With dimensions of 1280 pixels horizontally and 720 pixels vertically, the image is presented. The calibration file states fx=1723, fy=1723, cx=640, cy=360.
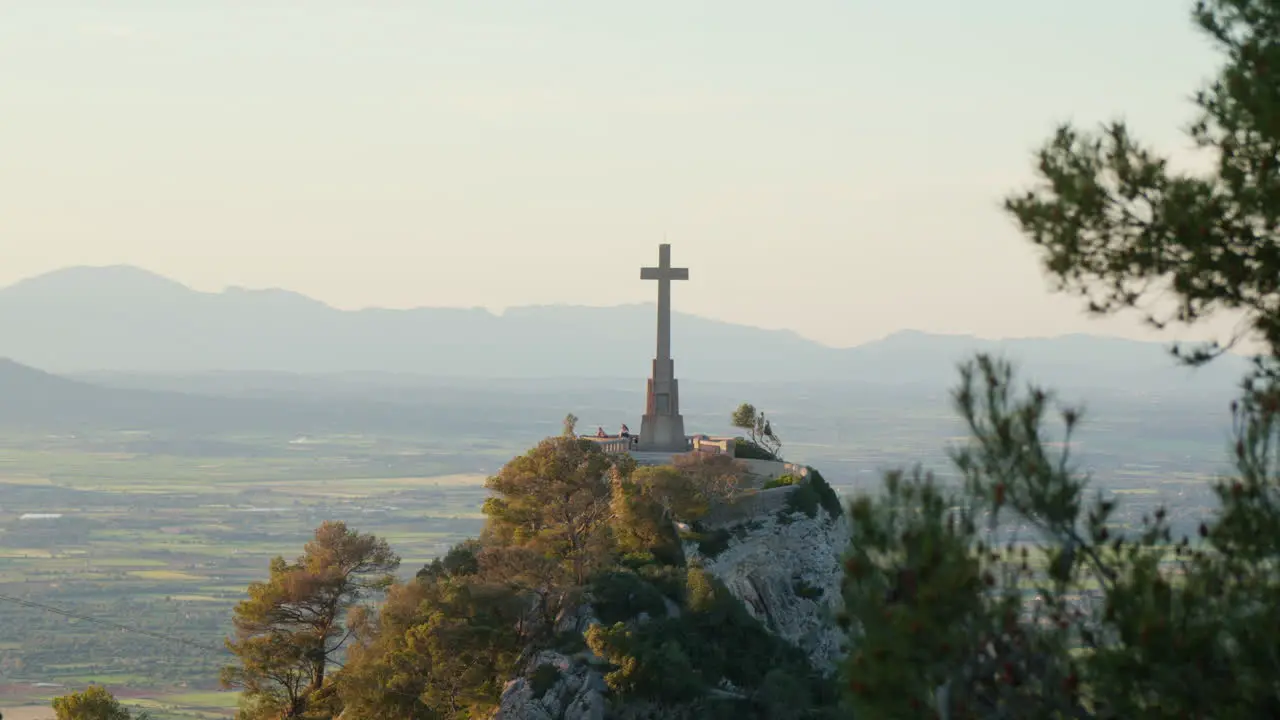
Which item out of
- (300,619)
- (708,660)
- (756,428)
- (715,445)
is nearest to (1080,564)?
(708,660)

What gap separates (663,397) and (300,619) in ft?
61.3

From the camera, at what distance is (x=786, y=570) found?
52.3m

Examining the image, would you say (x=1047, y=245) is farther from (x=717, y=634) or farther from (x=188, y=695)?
(x=188, y=695)

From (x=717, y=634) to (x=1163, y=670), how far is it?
3208cm

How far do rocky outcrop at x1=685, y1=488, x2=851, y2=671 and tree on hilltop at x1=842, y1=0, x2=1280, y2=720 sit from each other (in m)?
32.3

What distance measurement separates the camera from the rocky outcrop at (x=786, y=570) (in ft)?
165

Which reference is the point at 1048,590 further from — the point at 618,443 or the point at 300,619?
the point at 618,443

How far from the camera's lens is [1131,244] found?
17469 millimetres

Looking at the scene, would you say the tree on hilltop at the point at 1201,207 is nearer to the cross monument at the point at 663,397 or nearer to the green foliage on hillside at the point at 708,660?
the green foliage on hillside at the point at 708,660

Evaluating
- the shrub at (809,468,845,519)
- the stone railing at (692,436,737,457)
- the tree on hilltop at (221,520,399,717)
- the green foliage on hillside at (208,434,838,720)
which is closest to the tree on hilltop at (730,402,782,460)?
the stone railing at (692,436,737,457)

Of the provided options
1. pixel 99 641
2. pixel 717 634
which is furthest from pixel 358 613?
pixel 99 641

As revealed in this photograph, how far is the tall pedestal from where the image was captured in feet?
202

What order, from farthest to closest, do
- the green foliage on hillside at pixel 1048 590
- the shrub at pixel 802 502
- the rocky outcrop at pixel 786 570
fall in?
the shrub at pixel 802 502 < the rocky outcrop at pixel 786 570 < the green foliage on hillside at pixel 1048 590

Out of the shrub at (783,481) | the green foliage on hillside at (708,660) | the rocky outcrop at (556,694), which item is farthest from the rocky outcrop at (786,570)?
the rocky outcrop at (556,694)
